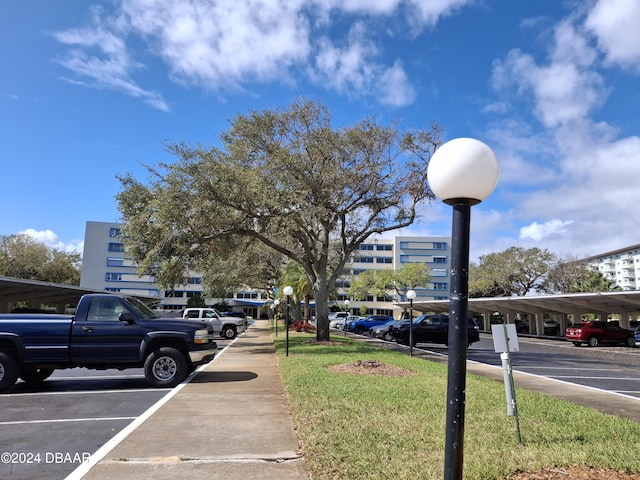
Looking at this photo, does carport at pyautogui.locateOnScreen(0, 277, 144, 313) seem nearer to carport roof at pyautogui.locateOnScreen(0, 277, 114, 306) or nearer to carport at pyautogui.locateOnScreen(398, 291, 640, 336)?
carport roof at pyautogui.locateOnScreen(0, 277, 114, 306)

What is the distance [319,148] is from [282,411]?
44.1 feet

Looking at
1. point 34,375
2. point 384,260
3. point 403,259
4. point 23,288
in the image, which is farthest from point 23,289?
point 384,260

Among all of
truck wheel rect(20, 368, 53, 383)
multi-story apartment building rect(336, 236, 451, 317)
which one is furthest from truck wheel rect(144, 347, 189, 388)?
multi-story apartment building rect(336, 236, 451, 317)

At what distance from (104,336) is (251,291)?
76535 mm

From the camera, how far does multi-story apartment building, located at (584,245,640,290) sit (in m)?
122

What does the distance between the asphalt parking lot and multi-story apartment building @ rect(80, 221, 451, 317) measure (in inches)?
2593

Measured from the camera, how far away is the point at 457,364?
3350mm

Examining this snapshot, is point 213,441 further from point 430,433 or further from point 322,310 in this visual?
point 322,310

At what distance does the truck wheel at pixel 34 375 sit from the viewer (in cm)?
1066

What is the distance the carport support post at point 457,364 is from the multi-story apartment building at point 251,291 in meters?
72.6

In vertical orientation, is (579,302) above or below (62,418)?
above

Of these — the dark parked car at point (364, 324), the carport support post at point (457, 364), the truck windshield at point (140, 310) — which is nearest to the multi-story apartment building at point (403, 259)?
the dark parked car at point (364, 324)

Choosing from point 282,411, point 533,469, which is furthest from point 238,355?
point 533,469

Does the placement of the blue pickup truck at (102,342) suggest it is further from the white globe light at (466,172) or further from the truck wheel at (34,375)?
the white globe light at (466,172)
